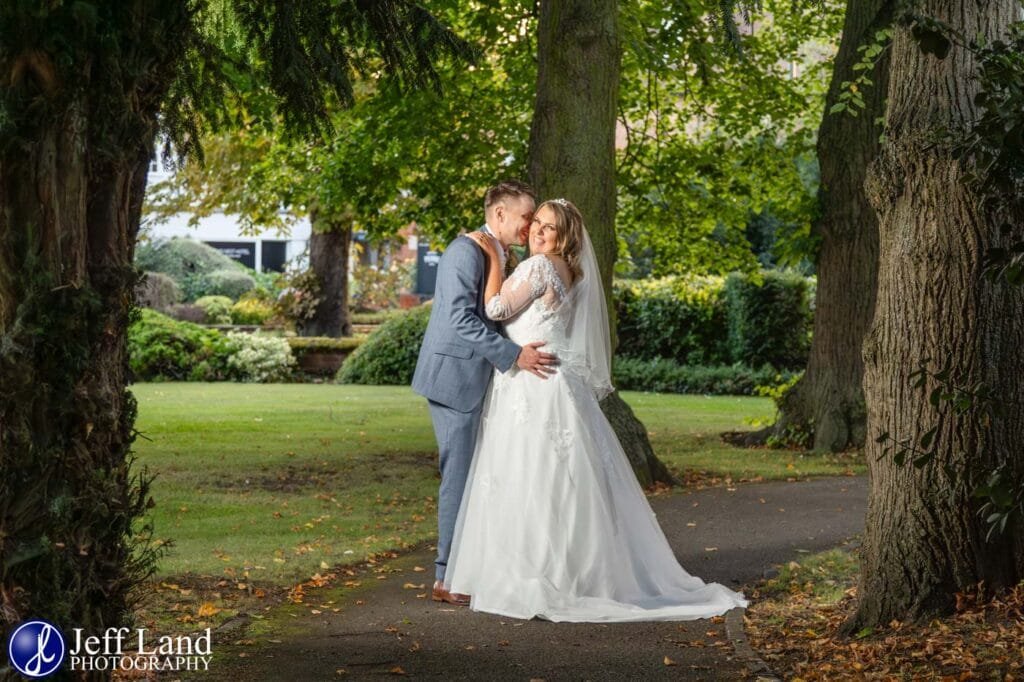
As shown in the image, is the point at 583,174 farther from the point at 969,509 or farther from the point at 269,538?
the point at 969,509

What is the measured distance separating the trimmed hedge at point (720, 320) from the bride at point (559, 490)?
19.1 m

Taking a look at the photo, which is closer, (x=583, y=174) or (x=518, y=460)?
(x=518, y=460)

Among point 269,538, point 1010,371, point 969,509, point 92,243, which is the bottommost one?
point 269,538

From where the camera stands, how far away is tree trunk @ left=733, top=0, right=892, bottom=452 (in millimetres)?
15516

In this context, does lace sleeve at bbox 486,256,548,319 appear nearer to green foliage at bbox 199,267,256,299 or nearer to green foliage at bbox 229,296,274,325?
green foliage at bbox 229,296,274,325

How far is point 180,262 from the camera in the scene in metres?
45.3

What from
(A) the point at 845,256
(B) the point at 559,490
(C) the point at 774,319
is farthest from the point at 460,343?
(C) the point at 774,319

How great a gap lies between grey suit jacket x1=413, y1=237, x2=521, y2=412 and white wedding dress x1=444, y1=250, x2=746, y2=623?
0.13 metres

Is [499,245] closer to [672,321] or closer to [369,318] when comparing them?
[672,321]

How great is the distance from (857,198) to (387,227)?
20.2 feet

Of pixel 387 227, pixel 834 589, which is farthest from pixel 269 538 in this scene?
pixel 387 227

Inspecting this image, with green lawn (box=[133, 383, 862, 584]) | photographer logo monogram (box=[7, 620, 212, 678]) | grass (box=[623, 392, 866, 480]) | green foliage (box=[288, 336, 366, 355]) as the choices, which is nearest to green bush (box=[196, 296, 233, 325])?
green foliage (box=[288, 336, 366, 355])

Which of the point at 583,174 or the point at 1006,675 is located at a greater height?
the point at 583,174
